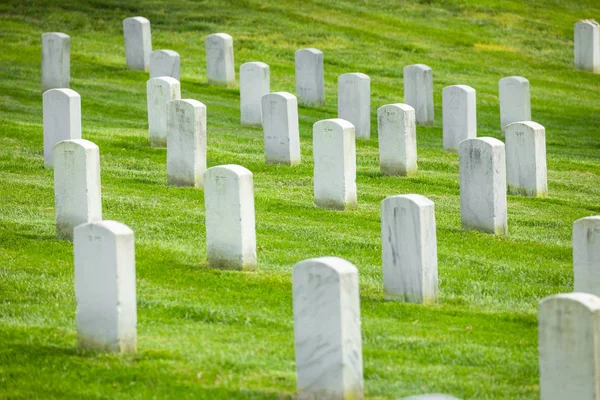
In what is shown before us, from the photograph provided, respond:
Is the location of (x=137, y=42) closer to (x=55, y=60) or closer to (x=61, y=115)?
(x=55, y=60)

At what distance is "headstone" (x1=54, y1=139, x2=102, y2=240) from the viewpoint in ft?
37.2

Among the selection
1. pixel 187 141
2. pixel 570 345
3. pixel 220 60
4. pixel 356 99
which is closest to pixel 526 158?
pixel 187 141

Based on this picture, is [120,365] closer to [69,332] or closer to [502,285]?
[69,332]

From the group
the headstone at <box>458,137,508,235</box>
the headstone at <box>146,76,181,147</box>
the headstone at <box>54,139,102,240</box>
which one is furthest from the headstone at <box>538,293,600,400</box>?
the headstone at <box>146,76,181,147</box>

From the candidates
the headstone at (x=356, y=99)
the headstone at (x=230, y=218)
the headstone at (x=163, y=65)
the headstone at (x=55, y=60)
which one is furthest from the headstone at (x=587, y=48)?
the headstone at (x=230, y=218)

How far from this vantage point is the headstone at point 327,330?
7273 millimetres

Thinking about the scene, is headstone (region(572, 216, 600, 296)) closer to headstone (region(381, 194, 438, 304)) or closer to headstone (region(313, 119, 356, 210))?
headstone (region(381, 194, 438, 304))

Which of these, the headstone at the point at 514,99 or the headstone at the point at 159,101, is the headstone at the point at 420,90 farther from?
the headstone at the point at 159,101

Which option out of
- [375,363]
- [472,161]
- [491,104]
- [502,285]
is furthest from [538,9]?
[375,363]

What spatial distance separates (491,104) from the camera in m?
25.1

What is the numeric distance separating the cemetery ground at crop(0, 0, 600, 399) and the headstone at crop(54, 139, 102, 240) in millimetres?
410

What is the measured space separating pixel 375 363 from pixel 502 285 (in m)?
3.05

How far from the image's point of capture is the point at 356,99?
19359mm

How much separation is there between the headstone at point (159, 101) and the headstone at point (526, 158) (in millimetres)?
5106
